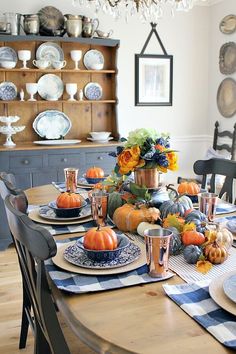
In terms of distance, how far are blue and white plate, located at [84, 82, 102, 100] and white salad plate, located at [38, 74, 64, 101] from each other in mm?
258

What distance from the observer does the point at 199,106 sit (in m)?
4.80

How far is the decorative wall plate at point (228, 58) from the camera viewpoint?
4.30 metres

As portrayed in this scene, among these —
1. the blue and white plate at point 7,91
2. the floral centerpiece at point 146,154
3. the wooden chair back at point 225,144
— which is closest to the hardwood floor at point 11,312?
the floral centerpiece at point 146,154

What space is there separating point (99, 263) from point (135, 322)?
33 centimetres

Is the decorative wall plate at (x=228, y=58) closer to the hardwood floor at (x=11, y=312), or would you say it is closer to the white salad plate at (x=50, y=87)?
the white salad plate at (x=50, y=87)

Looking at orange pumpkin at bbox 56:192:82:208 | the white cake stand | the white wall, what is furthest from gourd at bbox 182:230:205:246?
the white wall

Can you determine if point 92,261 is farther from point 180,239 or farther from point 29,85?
point 29,85

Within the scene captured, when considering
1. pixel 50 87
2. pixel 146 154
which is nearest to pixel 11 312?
pixel 146 154

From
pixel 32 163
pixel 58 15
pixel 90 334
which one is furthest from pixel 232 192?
pixel 58 15

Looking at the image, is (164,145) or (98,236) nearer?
(98,236)

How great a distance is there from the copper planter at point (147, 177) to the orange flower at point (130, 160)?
5cm

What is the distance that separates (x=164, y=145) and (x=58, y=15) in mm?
2735

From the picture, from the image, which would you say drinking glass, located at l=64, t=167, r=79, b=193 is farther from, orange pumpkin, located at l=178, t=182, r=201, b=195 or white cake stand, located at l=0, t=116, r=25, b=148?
white cake stand, located at l=0, t=116, r=25, b=148

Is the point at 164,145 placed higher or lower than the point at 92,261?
higher
